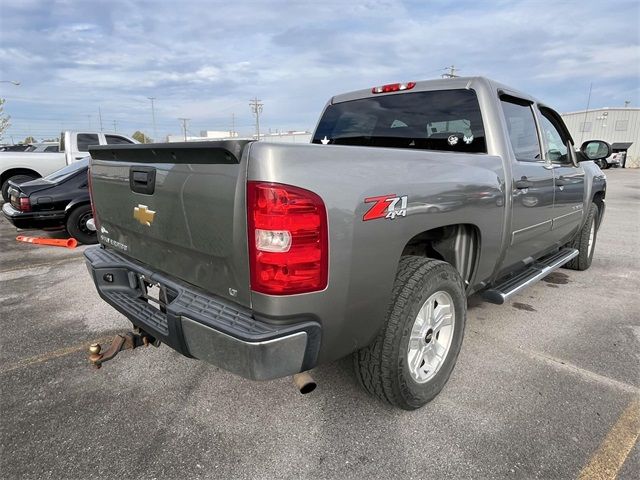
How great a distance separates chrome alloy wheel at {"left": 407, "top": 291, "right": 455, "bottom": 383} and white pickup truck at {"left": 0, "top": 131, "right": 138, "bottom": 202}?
1192cm

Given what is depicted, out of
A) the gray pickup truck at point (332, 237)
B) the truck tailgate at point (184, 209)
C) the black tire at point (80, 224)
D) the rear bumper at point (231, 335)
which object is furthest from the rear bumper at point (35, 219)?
the rear bumper at point (231, 335)

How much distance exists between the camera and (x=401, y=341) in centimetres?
222

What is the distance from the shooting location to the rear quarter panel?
68.3 inches

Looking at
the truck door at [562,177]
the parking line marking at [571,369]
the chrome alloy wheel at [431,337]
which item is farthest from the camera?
the truck door at [562,177]

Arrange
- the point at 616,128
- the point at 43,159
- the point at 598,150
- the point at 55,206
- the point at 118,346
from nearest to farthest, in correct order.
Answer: the point at 118,346, the point at 598,150, the point at 55,206, the point at 43,159, the point at 616,128

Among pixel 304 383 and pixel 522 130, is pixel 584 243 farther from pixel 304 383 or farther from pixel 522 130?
pixel 304 383

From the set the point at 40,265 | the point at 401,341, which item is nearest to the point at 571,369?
the point at 401,341

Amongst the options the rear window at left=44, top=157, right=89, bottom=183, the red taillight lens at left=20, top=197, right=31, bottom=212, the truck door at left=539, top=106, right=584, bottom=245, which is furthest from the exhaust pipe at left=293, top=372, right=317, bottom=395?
the rear window at left=44, top=157, right=89, bottom=183

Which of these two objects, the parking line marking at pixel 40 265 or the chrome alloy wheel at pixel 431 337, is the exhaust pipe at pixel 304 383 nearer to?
the chrome alloy wheel at pixel 431 337

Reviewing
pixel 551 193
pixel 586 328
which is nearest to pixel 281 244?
pixel 551 193

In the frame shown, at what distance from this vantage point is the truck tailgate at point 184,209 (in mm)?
1804

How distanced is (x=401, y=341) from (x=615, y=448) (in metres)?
1.26

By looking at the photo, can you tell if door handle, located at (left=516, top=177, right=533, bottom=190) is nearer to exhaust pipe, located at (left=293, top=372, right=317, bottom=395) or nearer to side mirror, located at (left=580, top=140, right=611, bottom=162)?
exhaust pipe, located at (left=293, top=372, right=317, bottom=395)

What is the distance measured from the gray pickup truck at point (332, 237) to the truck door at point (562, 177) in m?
0.43
